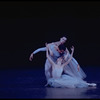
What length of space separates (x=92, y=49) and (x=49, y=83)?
12.3ft

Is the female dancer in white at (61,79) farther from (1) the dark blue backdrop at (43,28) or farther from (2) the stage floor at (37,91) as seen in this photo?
(1) the dark blue backdrop at (43,28)

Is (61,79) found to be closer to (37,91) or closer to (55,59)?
(55,59)

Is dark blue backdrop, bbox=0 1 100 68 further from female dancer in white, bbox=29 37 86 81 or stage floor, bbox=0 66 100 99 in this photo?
female dancer in white, bbox=29 37 86 81

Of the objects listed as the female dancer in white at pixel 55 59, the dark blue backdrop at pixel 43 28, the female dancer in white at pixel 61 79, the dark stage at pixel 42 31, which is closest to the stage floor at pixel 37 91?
the female dancer in white at pixel 61 79

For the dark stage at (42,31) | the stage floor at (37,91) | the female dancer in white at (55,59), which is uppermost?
the dark stage at (42,31)

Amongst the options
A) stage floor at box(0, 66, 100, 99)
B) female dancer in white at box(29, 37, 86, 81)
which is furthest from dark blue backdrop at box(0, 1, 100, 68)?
female dancer in white at box(29, 37, 86, 81)

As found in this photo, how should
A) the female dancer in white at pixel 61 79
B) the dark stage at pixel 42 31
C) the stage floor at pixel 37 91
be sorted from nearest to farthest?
the stage floor at pixel 37 91 < the female dancer in white at pixel 61 79 < the dark stage at pixel 42 31

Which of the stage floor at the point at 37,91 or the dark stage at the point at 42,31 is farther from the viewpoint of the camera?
the dark stage at the point at 42,31

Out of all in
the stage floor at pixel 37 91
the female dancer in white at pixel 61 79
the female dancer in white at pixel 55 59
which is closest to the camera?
the stage floor at pixel 37 91

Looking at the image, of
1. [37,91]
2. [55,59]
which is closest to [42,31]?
[55,59]

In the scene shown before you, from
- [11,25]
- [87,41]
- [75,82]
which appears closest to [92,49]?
[87,41]

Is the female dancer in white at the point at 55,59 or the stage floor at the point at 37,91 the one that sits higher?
the female dancer in white at the point at 55,59

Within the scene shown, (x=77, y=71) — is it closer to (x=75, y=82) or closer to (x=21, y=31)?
(x=75, y=82)

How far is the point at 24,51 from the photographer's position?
9180mm
